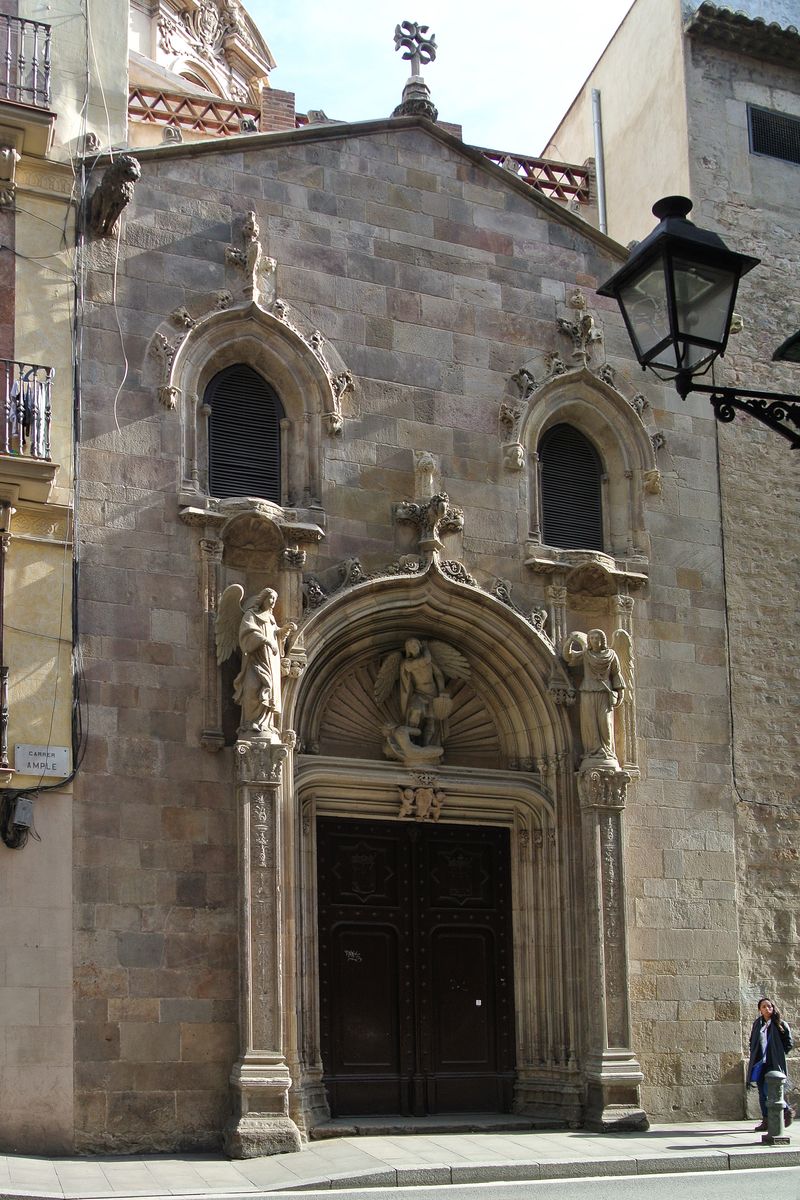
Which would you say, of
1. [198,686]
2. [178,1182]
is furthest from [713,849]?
[178,1182]

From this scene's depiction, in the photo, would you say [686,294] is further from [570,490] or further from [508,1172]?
[570,490]

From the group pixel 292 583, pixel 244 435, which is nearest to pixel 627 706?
pixel 292 583

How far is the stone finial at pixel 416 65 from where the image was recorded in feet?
60.7

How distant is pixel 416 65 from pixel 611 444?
15.9 ft

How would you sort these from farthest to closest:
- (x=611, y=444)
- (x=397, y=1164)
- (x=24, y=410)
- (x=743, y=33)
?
1. (x=743, y=33)
2. (x=611, y=444)
3. (x=24, y=410)
4. (x=397, y=1164)

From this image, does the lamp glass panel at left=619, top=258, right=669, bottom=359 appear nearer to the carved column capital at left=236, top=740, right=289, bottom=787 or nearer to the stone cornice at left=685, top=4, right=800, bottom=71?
the carved column capital at left=236, top=740, right=289, bottom=787

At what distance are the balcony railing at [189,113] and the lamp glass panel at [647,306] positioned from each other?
11092 millimetres

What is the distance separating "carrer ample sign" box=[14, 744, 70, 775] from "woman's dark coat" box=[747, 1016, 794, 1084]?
711cm

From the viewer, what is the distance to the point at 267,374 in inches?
673

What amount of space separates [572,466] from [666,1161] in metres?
7.57

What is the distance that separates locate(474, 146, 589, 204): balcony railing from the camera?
20364 mm

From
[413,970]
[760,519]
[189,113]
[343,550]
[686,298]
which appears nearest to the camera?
[686,298]

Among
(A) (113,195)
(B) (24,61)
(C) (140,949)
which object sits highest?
(B) (24,61)

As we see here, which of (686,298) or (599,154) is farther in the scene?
(599,154)
